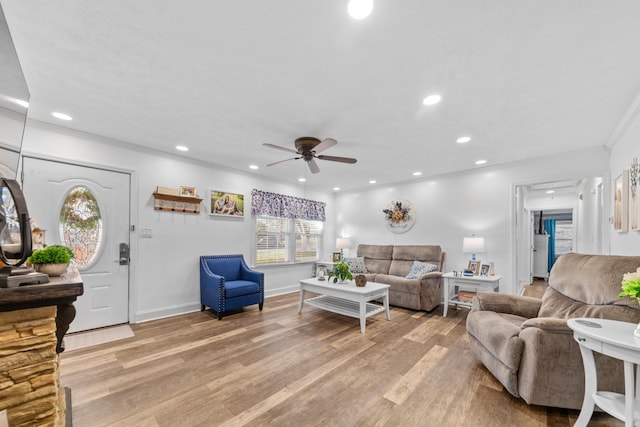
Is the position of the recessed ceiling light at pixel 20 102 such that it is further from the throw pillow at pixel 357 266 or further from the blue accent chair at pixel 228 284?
the throw pillow at pixel 357 266

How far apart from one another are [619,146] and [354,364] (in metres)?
3.82

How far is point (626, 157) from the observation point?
109 inches

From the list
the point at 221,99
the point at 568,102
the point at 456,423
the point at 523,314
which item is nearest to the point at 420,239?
the point at 523,314

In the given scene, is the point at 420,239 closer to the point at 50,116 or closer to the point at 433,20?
the point at 433,20

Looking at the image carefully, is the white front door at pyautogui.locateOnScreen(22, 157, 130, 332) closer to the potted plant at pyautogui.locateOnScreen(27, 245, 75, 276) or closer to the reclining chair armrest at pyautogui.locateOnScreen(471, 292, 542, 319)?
the potted plant at pyautogui.locateOnScreen(27, 245, 75, 276)

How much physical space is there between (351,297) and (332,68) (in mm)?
2781

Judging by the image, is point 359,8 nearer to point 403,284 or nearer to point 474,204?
point 403,284

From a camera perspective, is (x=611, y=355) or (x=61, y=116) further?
(x=61, y=116)

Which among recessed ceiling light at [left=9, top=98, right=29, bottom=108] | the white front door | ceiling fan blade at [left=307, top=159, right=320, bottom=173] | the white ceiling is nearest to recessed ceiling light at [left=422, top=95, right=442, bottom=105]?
the white ceiling

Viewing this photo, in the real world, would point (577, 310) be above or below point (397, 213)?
below

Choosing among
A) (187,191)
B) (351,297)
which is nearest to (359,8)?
(351,297)

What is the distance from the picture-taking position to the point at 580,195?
630 cm

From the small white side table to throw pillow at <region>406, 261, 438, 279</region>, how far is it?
290 centimetres

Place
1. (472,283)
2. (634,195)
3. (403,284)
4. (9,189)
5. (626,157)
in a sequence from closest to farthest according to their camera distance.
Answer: (9,189), (634,195), (626,157), (472,283), (403,284)
